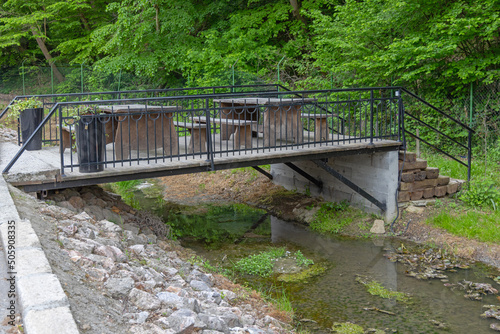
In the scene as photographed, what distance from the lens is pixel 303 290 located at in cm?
658

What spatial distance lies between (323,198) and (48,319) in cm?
799

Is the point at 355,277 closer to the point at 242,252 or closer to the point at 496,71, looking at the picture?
the point at 242,252

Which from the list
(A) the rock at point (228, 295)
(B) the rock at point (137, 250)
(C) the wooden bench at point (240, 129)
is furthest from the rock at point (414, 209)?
(B) the rock at point (137, 250)

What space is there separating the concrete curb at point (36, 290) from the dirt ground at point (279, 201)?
6232 millimetres

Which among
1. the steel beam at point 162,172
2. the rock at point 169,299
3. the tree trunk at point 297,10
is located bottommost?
the rock at point 169,299

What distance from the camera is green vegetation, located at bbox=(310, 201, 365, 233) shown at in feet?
30.3

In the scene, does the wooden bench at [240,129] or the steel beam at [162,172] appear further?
the wooden bench at [240,129]

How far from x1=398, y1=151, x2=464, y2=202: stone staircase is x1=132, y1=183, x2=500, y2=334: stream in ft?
3.44

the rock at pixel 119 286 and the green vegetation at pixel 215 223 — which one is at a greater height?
the rock at pixel 119 286

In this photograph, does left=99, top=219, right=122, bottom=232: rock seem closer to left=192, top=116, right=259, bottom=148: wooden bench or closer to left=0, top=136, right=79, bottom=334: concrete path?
left=0, top=136, right=79, bottom=334: concrete path

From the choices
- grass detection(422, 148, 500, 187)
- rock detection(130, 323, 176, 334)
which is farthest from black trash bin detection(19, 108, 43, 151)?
grass detection(422, 148, 500, 187)

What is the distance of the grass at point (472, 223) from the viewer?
301 inches

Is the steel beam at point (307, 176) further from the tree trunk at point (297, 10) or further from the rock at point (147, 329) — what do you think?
the tree trunk at point (297, 10)

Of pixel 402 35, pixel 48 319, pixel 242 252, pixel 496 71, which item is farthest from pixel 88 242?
pixel 402 35
